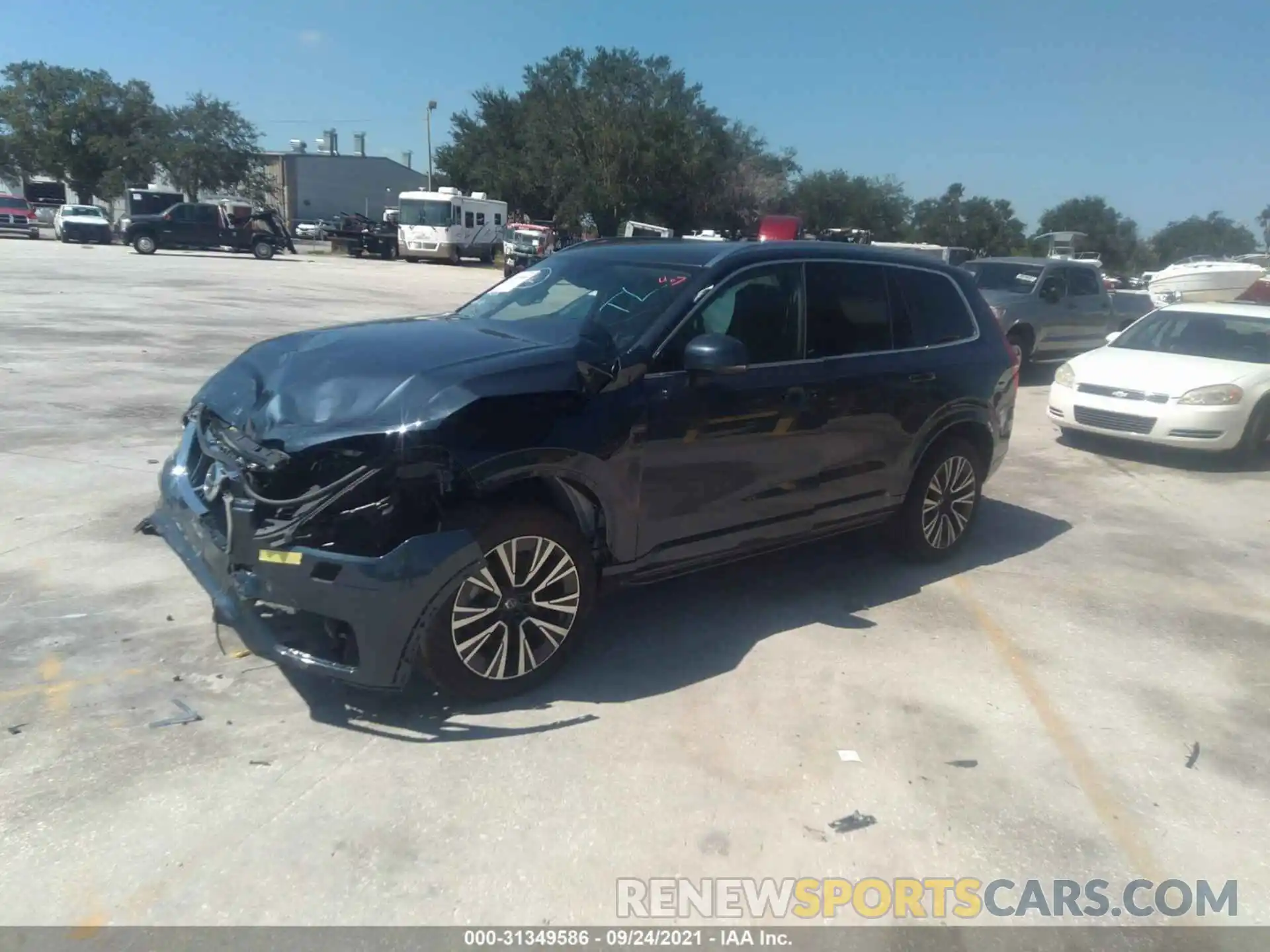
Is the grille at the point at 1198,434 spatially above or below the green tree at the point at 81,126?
below

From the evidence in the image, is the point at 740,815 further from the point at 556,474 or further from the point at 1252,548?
the point at 1252,548

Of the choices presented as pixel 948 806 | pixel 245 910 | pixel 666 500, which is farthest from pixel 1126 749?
pixel 245 910

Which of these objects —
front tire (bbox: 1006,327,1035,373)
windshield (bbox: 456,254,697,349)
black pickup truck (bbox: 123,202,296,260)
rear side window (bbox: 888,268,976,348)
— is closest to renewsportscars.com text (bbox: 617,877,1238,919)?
windshield (bbox: 456,254,697,349)

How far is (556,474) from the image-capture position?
4031 millimetres

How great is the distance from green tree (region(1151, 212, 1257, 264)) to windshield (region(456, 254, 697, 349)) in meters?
53.6

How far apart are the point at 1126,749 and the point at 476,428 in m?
3.00

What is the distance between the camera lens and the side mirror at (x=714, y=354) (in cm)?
437

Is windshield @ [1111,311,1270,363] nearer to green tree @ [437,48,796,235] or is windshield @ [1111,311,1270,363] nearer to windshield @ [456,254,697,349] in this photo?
windshield @ [456,254,697,349]

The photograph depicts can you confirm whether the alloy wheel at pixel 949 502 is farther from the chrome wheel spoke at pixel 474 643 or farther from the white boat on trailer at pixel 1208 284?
the white boat on trailer at pixel 1208 284

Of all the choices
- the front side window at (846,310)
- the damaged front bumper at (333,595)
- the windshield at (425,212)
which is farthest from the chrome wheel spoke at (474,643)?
the windshield at (425,212)

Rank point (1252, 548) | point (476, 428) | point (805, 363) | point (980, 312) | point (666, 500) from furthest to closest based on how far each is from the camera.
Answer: point (1252, 548) → point (980, 312) → point (805, 363) → point (666, 500) → point (476, 428)

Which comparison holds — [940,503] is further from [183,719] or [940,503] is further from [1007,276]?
[1007,276]

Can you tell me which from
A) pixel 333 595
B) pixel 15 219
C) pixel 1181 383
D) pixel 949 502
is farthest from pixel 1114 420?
pixel 15 219

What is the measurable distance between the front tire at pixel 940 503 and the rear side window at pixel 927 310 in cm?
67
